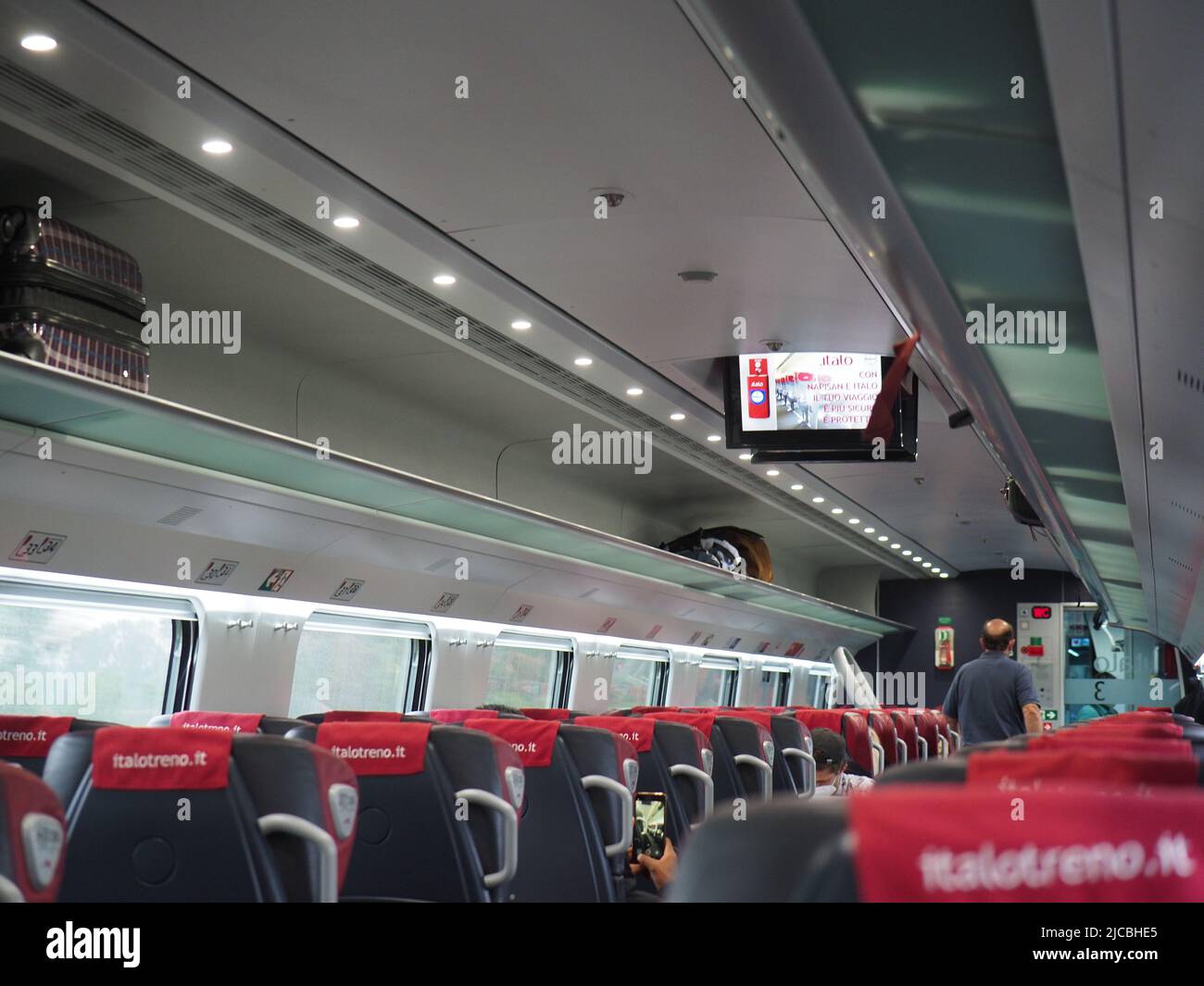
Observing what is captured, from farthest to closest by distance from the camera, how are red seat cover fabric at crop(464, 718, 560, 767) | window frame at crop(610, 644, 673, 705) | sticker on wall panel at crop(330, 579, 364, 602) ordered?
window frame at crop(610, 644, 673, 705) < sticker on wall panel at crop(330, 579, 364, 602) < red seat cover fabric at crop(464, 718, 560, 767)

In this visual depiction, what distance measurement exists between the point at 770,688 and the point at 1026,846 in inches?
945

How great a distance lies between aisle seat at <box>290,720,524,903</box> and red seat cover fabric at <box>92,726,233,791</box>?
1093mm

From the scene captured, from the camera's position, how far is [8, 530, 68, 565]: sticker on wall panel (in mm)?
6887

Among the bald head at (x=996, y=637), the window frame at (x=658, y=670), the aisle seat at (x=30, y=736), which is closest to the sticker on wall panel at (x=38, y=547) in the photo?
the aisle seat at (x=30, y=736)

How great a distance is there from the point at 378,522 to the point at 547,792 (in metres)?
4.61

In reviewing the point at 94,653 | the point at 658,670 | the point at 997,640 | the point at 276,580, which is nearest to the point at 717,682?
the point at 658,670

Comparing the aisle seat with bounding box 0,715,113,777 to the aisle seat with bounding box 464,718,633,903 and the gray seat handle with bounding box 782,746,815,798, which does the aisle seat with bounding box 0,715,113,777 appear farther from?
the gray seat handle with bounding box 782,746,815,798

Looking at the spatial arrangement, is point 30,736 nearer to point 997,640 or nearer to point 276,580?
point 276,580

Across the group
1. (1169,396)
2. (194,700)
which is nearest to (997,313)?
(1169,396)

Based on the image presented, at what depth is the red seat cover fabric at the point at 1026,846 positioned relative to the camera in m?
0.90

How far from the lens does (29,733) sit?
14.3 feet

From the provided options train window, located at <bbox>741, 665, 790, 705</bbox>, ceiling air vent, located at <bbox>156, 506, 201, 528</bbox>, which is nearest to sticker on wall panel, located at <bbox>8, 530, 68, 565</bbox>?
ceiling air vent, located at <bbox>156, 506, 201, 528</bbox>

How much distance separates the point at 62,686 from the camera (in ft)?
26.5
